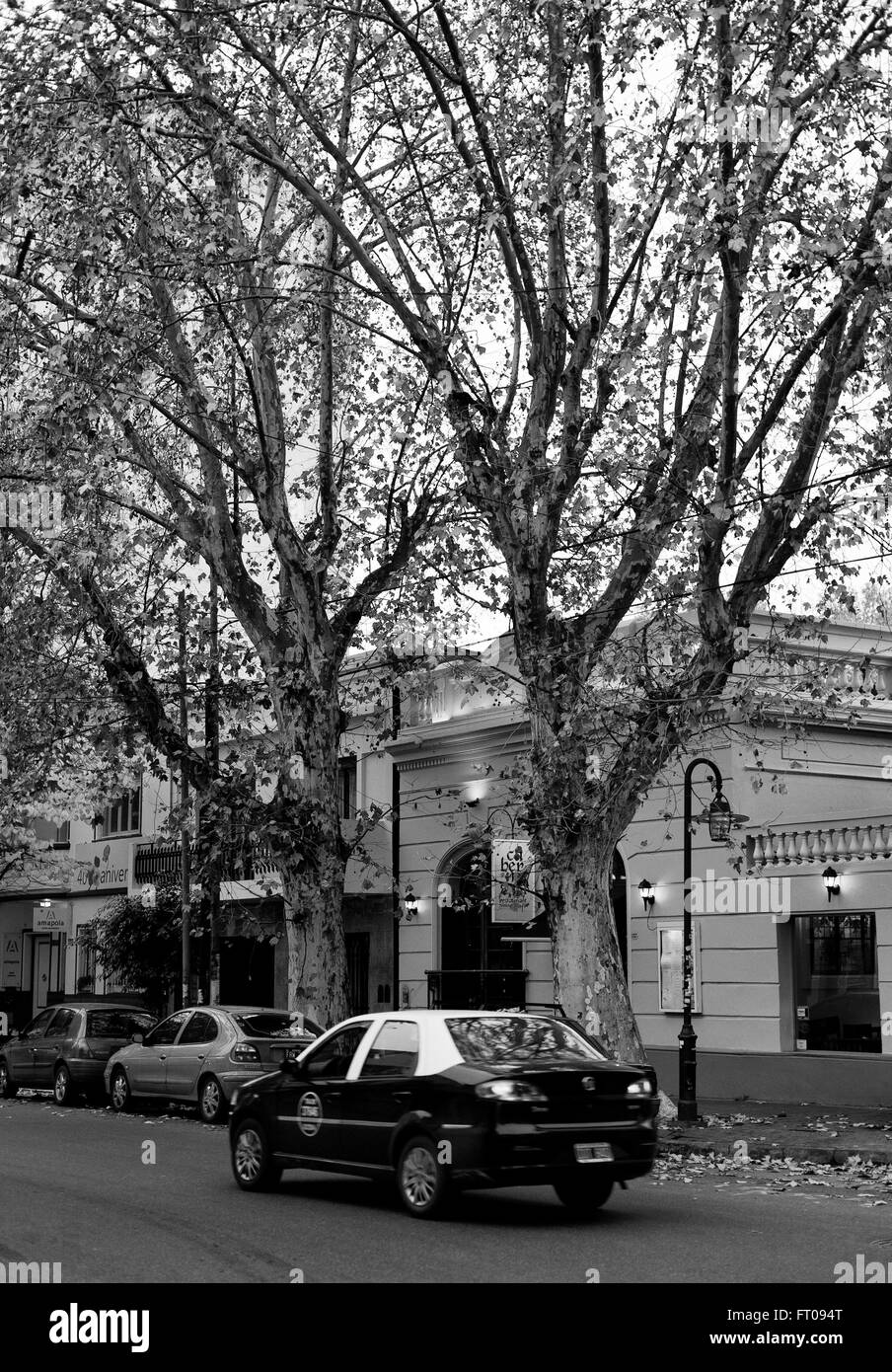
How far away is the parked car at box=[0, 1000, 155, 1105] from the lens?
24484 millimetres

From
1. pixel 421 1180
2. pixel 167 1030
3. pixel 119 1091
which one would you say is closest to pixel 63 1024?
pixel 119 1091

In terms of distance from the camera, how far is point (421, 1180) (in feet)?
35.4

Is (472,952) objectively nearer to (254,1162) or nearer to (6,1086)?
(6,1086)

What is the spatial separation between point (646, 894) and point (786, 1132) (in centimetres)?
672

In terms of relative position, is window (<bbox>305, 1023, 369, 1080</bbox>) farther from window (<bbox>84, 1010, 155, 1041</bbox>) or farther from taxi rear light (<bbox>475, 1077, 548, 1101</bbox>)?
window (<bbox>84, 1010, 155, 1041</bbox>)

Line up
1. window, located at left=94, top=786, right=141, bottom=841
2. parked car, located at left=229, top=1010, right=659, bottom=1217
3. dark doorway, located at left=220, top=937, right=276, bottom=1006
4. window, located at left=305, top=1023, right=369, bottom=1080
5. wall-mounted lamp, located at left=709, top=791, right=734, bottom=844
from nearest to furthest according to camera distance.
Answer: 1. parked car, located at left=229, top=1010, right=659, bottom=1217
2. window, located at left=305, top=1023, right=369, bottom=1080
3. wall-mounted lamp, located at left=709, top=791, right=734, bottom=844
4. dark doorway, located at left=220, top=937, right=276, bottom=1006
5. window, located at left=94, top=786, right=141, bottom=841

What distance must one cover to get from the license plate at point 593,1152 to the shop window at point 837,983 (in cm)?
1084

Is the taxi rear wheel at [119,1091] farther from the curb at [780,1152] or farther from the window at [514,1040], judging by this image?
the window at [514,1040]

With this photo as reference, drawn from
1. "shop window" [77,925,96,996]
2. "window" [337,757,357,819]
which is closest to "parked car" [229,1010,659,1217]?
"window" [337,757,357,819]

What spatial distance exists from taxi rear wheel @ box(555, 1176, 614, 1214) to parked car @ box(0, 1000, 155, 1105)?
14305mm

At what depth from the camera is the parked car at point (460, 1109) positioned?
1048 centimetres

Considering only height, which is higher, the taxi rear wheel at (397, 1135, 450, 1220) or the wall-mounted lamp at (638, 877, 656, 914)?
the wall-mounted lamp at (638, 877, 656, 914)

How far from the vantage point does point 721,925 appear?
22.6 metres

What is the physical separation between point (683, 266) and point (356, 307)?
898cm
